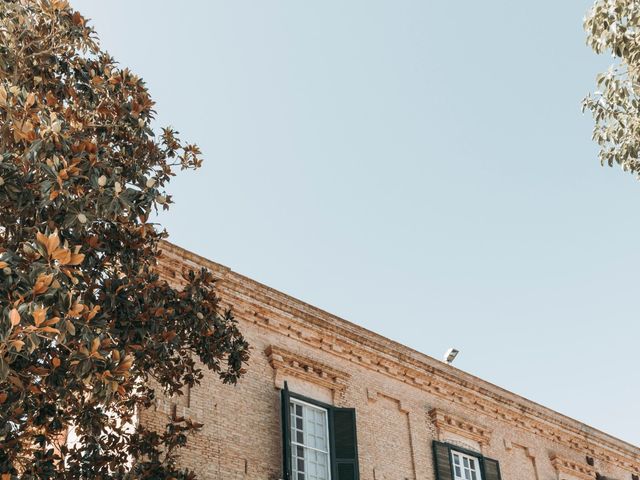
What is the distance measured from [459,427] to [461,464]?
775mm

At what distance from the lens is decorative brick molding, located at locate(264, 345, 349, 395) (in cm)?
1462

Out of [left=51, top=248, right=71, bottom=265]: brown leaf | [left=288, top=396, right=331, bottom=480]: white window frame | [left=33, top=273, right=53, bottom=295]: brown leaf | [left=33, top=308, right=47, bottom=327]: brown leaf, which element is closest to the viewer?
[left=33, top=308, right=47, bottom=327]: brown leaf

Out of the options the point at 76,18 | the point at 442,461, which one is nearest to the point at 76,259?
the point at 76,18

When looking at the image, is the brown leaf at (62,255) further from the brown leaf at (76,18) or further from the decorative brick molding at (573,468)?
the decorative brick molding at (573,468)

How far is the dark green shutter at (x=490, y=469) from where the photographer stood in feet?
56.7

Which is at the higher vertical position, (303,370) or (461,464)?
(303,370)

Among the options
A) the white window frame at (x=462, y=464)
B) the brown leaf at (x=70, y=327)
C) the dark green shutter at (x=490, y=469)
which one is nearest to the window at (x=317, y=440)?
the white window frame at (x=462, y=464)

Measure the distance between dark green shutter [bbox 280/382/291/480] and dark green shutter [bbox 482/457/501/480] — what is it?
5457mm

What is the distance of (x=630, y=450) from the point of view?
22000 millimetres

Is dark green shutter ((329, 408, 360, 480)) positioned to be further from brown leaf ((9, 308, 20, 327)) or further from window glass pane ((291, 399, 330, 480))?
brown leaf ((9, 308, 20, 327))

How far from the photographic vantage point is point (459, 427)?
17.5 metres

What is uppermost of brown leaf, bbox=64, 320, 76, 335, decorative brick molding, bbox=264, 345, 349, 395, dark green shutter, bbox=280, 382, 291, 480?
decorative brick molding, bbox=264, 345, 349, 395

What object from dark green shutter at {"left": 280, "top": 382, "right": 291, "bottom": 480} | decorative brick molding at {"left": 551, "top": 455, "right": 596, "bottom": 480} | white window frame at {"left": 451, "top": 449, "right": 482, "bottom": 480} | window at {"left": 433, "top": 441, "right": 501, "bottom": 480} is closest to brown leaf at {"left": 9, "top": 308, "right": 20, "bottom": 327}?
dark green shutter at {"left": 280, "top": 382, "right": 291, "bottom": 480}

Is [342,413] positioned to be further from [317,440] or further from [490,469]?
[490,469]
